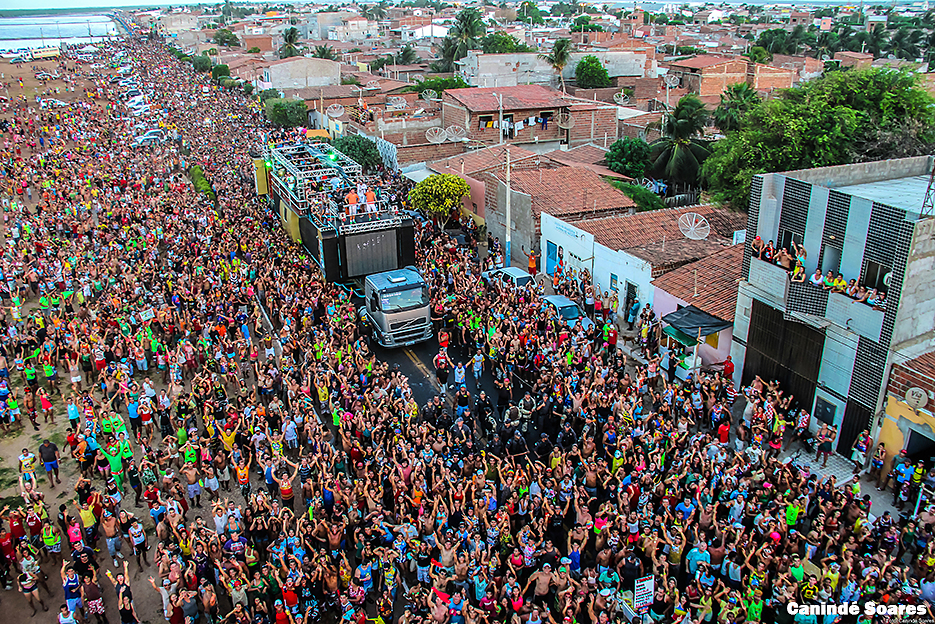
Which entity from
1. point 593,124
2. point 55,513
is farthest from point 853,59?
point 55,513

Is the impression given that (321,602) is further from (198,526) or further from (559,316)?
(559,316)

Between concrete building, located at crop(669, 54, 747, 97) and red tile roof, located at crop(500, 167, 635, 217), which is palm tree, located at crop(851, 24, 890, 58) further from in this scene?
red tile roof, located at crop(500, 167, 635, 217)

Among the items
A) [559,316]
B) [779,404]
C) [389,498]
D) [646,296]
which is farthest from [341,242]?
[779,404]

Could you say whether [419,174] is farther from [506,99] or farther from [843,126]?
[843,126]

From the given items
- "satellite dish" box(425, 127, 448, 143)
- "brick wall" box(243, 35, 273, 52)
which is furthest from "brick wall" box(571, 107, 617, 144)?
"brick wall" box(243, 35, 273, 52)

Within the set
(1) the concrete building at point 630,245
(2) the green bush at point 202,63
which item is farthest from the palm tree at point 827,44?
(1) the concrete building at point 630,245

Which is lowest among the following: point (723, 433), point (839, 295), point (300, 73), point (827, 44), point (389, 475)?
point (723, 433)
